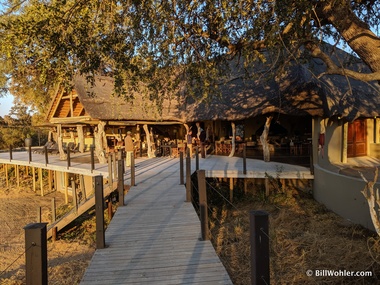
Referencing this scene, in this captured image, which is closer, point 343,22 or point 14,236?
point 343,22

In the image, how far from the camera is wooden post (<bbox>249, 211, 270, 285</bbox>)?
2637mm

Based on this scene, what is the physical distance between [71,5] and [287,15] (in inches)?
162

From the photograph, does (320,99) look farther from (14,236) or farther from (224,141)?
(14,236)

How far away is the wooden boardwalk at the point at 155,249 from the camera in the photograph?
4.13 m

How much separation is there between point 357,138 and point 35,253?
49.7 feet

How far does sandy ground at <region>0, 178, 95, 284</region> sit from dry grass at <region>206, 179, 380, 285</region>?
10.2ft

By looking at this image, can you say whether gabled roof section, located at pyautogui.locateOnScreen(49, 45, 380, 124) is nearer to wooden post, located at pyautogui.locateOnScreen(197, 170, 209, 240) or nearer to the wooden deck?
the wooden deck

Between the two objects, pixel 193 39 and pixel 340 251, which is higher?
pixel 193 39

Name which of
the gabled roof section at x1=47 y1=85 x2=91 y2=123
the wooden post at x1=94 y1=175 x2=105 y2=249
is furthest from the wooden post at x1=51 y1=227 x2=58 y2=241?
the gabled roof section at x1=47 y1=85 x2=91 y2=123

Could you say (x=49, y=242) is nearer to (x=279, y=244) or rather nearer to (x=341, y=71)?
(x=279, y=244)

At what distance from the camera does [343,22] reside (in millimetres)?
5574

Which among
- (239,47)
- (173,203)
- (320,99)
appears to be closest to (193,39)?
(239,47)

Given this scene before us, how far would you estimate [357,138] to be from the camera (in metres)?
14.7

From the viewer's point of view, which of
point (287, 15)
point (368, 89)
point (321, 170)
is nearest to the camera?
point (287, 15)
